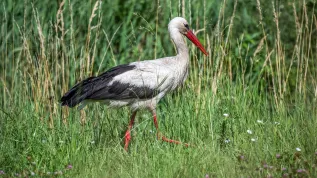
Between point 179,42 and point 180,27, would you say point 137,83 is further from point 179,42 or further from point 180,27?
point 180,27

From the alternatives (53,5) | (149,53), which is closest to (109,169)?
(149,53)

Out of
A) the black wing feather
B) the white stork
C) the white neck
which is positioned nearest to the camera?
the black wing feather

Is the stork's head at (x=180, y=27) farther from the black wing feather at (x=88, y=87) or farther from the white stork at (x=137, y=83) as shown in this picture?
the black wing feather at (x=88, y=87)

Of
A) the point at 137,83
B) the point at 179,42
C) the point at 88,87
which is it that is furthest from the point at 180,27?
the point at 88,87

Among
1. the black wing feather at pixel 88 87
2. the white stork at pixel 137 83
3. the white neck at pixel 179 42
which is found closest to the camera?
the black wing feather at pixel 88 87

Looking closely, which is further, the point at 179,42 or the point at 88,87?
the point at 179,42

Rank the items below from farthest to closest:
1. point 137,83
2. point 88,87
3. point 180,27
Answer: point 180,27 < point 137,83 < point 88,87

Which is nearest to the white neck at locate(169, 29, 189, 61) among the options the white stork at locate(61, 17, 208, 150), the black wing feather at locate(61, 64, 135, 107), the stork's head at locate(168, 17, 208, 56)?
the stork's head at locate(168, 17, 208, 56)

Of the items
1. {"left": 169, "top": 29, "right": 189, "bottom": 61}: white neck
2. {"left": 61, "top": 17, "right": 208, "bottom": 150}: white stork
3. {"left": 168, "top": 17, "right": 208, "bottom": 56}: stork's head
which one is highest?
{"left": 168, "top": 17, "right": 208, "bottom": 56}: stork's head

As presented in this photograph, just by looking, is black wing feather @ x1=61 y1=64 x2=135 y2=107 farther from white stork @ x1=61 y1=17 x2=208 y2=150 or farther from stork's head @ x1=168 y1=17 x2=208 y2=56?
stork's head @ x1=168 y1=17 x2=208 y2=56

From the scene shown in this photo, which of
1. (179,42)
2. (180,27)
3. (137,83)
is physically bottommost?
(137,83)

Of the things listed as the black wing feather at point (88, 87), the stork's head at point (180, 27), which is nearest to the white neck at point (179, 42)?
the stork's head at point (180, 27)

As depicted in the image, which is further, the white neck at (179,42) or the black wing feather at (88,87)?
the white neck at (179,42)

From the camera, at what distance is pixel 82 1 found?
8.51 m
